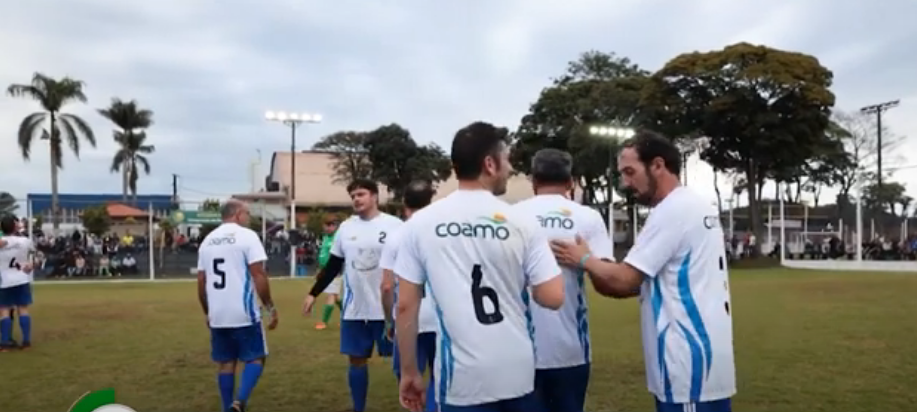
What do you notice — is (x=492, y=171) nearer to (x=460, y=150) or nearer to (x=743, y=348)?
(x=460, y=150)

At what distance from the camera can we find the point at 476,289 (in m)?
3.65

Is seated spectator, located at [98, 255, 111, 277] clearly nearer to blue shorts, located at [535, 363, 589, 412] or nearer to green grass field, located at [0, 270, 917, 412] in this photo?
green grass field, located at [0, 270, 917, 412]

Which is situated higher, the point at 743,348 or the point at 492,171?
the point at 492,171

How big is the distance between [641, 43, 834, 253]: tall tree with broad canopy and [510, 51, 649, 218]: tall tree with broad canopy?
4.69 meters

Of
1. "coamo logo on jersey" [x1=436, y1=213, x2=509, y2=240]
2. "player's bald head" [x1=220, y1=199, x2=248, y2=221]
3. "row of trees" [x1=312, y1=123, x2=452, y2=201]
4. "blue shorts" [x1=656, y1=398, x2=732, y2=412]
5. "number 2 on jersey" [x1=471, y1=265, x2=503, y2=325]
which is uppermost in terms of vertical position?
"row of trees" [x1=312, y1=123, x2=452, y2=201]

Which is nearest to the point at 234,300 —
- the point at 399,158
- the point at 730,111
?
the point at 730,111

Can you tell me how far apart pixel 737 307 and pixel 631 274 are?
602 inches

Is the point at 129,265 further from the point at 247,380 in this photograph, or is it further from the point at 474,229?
the point at 474,229

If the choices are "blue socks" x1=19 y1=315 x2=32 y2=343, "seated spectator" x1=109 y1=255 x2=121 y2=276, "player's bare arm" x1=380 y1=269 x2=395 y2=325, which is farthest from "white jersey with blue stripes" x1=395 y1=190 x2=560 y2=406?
"seated spectator" x1=109 y1=255 x2=121 y2=276

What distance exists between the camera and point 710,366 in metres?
3.86

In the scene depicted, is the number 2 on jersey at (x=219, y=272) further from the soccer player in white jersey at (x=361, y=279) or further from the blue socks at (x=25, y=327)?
the blue socks at (x=25, y=327)

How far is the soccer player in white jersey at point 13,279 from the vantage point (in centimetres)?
1242

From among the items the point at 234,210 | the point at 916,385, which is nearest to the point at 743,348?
the point at 916,385

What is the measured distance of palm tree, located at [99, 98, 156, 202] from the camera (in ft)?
227
